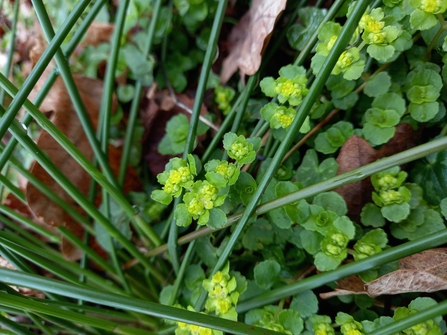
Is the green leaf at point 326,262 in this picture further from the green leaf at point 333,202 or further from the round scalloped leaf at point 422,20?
the round scalloped leaf at point 422,20

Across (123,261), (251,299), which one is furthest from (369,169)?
(123,261)

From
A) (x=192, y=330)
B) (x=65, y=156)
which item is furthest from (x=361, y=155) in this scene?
(x=65, y=156)

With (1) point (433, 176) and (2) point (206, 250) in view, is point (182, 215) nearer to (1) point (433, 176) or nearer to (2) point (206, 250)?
(2) point (206, 250)

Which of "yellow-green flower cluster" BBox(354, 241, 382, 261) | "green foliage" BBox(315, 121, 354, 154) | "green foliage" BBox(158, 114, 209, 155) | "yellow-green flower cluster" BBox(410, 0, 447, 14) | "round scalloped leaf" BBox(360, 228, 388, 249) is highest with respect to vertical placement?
"green foliage" BBox(158, 114, 209, 155)

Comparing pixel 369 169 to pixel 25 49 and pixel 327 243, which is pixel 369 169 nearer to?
pixel 327 243

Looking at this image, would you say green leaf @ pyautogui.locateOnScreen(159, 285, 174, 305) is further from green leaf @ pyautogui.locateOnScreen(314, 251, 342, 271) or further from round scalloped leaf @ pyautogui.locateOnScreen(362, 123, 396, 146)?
round scalloped leaf @ pyautogui.locateOnScreen(362, 123, 396, 146)

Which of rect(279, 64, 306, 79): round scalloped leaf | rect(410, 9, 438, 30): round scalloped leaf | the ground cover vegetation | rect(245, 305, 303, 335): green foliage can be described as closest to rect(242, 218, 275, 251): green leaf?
the ground cover vegetation

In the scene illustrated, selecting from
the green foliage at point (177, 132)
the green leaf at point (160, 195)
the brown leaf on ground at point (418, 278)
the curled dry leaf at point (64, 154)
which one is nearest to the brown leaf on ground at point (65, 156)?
the curled dry leaf at point (64, 154)
